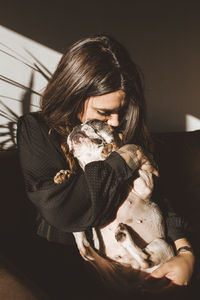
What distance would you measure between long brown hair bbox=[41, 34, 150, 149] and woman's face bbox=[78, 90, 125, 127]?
0.02 metres

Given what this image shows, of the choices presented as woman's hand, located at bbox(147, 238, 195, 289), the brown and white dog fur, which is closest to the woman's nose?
the brown and white dog fur

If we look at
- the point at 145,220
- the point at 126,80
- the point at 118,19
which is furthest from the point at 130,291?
the point at 118,19

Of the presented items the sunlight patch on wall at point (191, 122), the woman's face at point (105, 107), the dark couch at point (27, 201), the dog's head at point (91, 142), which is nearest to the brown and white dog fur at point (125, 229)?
the dog's head at point (91, 142)

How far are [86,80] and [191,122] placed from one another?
2.20m

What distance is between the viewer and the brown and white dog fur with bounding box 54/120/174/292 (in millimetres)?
995

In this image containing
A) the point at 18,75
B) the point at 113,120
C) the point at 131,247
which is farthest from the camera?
the point at 18,75

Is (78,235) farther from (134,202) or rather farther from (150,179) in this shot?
(150,179)

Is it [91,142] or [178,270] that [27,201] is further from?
[178,270]

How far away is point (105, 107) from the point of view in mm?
1222

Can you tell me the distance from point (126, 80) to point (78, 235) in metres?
0.79

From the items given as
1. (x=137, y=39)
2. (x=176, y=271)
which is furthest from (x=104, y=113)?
(x=137, y=39)

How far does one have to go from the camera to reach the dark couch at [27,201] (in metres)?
0.84

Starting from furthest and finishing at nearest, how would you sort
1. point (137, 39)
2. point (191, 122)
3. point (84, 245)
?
1. point (191, 122)
2. point (137, 39)
3. point (84, 245)

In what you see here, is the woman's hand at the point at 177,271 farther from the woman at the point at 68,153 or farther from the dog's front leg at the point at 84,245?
the dog's front leg at the point at 84,245
